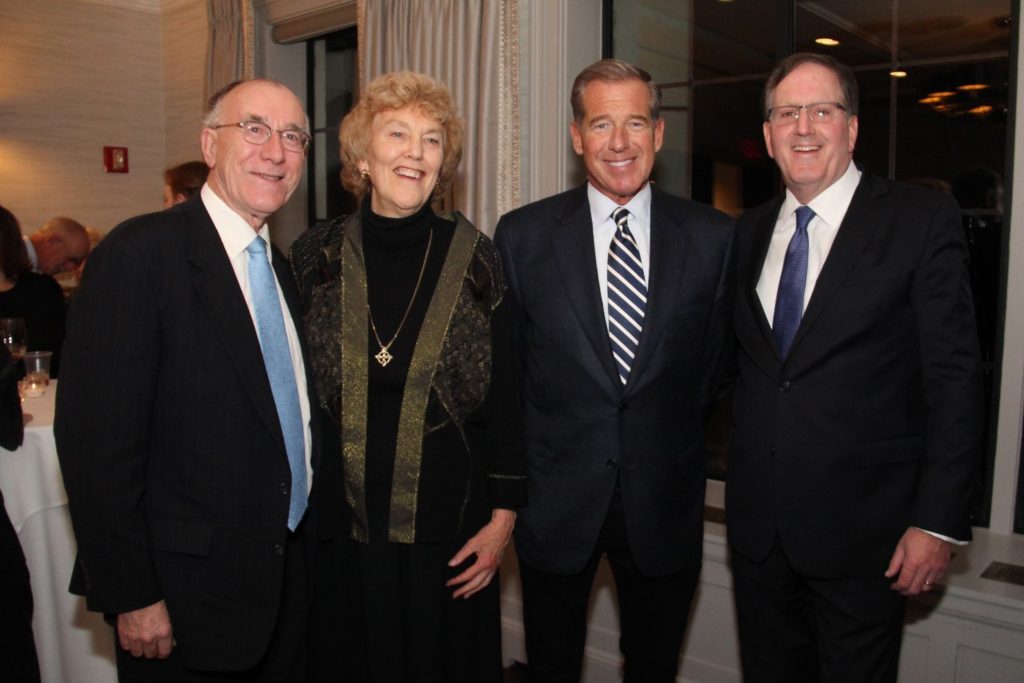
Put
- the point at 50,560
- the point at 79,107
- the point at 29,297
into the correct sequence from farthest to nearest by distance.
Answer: the point at 79,107 < the point at 29,297 < the point at 50,560

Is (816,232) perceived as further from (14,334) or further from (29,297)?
(29,297)

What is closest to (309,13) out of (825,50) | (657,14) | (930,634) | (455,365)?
(657,14)

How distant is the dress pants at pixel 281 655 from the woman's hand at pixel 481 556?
13.2 inches

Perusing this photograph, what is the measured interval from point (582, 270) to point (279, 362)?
2.42ft

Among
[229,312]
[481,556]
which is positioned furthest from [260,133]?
[481,556]

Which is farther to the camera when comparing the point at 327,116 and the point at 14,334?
the point at 327,116

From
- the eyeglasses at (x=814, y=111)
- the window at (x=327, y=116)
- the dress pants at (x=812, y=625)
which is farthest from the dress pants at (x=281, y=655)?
the window at (x=327, y=116)

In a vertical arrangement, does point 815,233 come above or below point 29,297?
above

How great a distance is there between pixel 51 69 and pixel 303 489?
5.18m

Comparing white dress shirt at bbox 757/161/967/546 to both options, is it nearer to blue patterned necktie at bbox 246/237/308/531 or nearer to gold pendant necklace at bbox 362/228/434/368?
gold pendant necklace at bbox 362/228/434/368

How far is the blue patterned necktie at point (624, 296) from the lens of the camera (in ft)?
6.48

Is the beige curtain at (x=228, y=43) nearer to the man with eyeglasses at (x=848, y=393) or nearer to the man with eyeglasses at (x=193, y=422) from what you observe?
the man with eyeglasses at (x=193, y=422)

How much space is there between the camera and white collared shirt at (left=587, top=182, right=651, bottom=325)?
2.03m

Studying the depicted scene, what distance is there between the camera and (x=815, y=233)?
1900 millimetres
